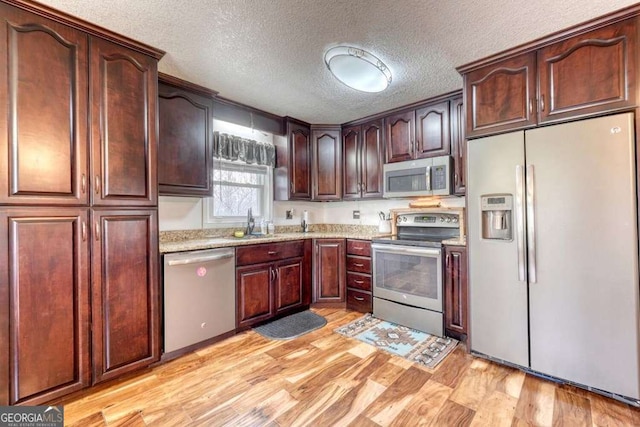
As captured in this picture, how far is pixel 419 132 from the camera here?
10.4ft

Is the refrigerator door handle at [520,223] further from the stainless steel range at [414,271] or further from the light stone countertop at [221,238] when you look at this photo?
the stainless steel range at [414,271]

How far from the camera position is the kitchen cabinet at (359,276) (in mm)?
3318

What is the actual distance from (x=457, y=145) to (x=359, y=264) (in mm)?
1675

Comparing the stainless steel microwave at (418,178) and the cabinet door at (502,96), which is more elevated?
the cabinet door at (502,96)

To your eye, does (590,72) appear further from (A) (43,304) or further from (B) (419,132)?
(A) (43,304)

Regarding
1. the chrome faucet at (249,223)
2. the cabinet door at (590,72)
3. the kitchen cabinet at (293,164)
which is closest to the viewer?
the cabinet door at (590,72)

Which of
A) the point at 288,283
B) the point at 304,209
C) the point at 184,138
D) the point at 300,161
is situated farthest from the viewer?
the point at 304,209

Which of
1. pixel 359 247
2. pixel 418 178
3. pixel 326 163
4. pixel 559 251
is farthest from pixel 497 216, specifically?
pixel 326 163

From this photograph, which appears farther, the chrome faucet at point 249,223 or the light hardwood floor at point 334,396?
the chrome faucet at point 249,223

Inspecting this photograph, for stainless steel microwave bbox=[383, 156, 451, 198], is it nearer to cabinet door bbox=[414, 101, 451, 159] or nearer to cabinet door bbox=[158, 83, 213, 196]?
cabinet door bbox=[414, 101, 451, 159]

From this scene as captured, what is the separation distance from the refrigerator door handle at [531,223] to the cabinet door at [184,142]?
106 inches

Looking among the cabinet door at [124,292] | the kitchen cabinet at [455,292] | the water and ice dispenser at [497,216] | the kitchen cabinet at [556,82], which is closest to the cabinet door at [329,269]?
the kitchen cabinet at [455,292]

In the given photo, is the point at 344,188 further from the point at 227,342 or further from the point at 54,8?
the point at 54,8

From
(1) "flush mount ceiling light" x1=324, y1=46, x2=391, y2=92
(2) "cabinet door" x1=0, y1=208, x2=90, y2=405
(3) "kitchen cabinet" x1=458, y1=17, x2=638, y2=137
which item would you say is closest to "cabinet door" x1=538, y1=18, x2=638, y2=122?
(3) "kitchen cabinet" x1=458, y1=17, x2=638, y2=137
